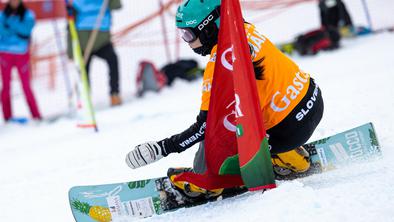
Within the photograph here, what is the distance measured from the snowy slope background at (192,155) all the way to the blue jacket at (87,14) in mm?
1186

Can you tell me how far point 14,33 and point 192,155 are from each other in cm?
393

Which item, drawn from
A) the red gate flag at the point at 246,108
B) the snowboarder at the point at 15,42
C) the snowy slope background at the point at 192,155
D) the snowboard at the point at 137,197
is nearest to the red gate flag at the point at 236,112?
the red gate flag at the point at 246,108

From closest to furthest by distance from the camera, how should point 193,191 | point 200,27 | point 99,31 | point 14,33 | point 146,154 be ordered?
point 146,154, point 200,27, point 193,191, point 14,33, point 99,31

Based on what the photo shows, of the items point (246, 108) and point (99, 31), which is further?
point (99, 31)

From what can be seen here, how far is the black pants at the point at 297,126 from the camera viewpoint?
2459mm

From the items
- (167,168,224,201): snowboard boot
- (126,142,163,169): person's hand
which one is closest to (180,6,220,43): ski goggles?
(126,142,163,169): person's hand

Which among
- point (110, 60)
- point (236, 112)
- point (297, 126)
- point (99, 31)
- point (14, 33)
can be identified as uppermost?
point (14, 33)

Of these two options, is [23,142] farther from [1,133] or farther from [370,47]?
[370,47]

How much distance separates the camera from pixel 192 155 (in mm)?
3742

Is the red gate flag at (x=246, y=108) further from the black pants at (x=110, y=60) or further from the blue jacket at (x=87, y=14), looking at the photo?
the blue jacket at (x=87, y=14)

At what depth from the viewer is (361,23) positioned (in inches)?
375

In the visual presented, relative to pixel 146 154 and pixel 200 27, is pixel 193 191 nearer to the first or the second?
pixel 146 154

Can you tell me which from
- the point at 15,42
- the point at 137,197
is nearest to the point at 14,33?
the point at 15,42

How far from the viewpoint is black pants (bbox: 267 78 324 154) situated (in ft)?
8.07
